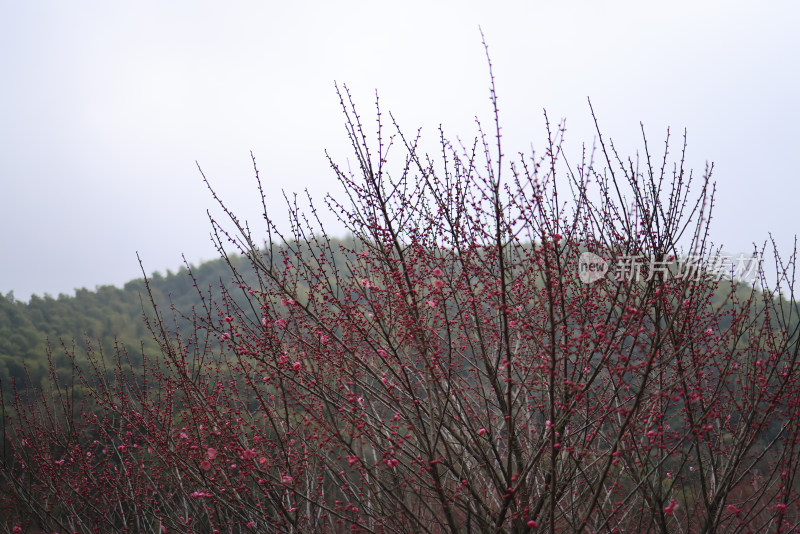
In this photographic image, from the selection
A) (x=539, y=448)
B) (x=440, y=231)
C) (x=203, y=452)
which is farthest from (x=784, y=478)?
(x=203, y=452)

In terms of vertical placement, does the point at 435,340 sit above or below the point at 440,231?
below

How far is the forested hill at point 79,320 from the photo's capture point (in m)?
14.1

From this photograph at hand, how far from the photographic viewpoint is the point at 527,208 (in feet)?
8.46

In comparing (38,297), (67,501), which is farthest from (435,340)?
(38,297)

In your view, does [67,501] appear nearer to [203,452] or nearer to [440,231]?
[203,452]

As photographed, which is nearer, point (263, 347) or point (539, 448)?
point (539, 448)

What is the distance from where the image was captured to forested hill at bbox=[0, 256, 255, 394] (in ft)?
46.4

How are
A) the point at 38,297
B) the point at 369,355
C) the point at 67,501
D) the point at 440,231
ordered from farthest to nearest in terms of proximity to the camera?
the point at 38,297, the point at 67,501, the point at 369,355, the point at 440,231

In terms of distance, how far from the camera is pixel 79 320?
A: 63.8 feet

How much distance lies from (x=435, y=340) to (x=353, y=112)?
4.36 ft

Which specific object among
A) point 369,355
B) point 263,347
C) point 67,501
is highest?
A: point 263,347

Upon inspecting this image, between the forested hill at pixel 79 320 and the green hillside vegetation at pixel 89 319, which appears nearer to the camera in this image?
the green hillside vegetation at pixel 89 319

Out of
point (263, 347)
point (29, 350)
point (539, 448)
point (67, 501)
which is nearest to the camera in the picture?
point (539, 448)

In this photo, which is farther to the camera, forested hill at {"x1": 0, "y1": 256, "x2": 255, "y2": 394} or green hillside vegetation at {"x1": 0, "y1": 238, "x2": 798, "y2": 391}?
forested hill at {"x1": 0, "y1": 256, "x2": 255, "y2": 394}
